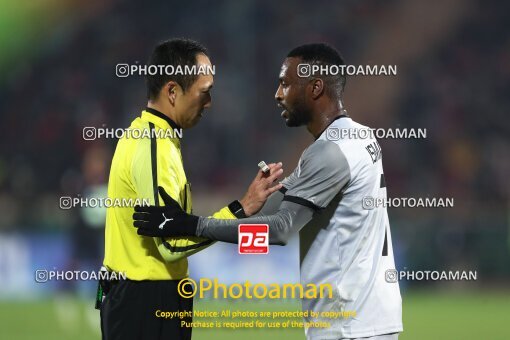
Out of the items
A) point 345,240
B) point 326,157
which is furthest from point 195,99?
point 345,240

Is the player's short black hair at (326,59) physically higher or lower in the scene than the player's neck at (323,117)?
higher

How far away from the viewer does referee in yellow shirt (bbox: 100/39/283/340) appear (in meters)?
3.81

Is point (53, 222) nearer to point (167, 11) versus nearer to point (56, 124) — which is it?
point (56, 124)

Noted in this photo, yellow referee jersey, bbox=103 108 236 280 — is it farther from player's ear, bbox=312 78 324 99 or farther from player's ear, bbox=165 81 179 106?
player's ear, bbox=312 78 324 99

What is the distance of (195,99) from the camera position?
4.10 metres

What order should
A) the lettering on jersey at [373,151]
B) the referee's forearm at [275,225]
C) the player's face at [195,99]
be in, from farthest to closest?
the player's face at [195,99]
the lettering on jersey at [373,151]
the referee's forearm at [275,225]

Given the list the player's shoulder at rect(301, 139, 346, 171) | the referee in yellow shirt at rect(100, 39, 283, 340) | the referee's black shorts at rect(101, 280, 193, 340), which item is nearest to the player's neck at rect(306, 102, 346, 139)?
the player's shoulder at rect(301, 139, 346, 171)

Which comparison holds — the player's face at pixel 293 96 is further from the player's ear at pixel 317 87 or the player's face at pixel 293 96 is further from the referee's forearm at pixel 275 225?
the referee's forearm at pixel 275 225

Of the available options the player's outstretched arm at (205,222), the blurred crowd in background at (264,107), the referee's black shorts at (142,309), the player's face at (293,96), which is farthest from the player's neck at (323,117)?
the blurred crowd in background at (264,107)

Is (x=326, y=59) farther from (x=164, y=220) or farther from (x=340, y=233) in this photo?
(x=164, y=220)

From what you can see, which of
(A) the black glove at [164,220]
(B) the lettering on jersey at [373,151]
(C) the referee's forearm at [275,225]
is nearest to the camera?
(A) the black glove at [164,220]

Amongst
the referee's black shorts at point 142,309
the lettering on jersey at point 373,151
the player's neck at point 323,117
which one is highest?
the player's neck at point 323,117

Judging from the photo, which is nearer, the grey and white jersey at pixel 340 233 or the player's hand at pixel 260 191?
the grey and white jersey at pixel 340 233

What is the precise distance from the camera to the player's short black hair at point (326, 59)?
4082 millimetres
